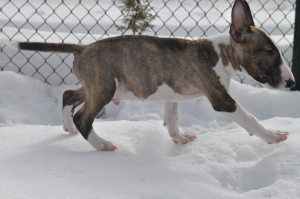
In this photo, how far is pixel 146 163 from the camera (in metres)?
2.27

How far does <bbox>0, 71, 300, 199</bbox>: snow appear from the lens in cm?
183

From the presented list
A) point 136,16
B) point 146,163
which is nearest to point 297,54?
point 136,16

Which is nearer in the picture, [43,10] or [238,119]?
[238,119]

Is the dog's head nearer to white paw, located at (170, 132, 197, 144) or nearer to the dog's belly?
the dog's belly

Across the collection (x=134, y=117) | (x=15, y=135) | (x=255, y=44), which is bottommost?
(x=134, y=117)

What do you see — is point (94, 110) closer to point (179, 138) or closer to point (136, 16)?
point (179, 138)

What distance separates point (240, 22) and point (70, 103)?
1.25 m

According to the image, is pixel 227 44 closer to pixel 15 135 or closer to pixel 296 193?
pixel 296 193

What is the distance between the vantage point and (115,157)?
2344mm

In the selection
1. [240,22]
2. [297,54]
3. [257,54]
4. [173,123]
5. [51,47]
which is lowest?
[297,54]

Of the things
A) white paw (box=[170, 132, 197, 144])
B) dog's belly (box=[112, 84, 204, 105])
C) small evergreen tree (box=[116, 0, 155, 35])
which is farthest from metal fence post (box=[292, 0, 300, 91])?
dog's belly (box=[112, 84, 204, 105])

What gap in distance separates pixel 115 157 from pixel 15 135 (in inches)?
32.7

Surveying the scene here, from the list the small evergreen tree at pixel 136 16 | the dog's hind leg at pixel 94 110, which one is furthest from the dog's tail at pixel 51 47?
the small evergreen tree at pixel 136 16

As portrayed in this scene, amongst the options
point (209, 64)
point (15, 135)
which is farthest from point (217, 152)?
point (15, 135)
